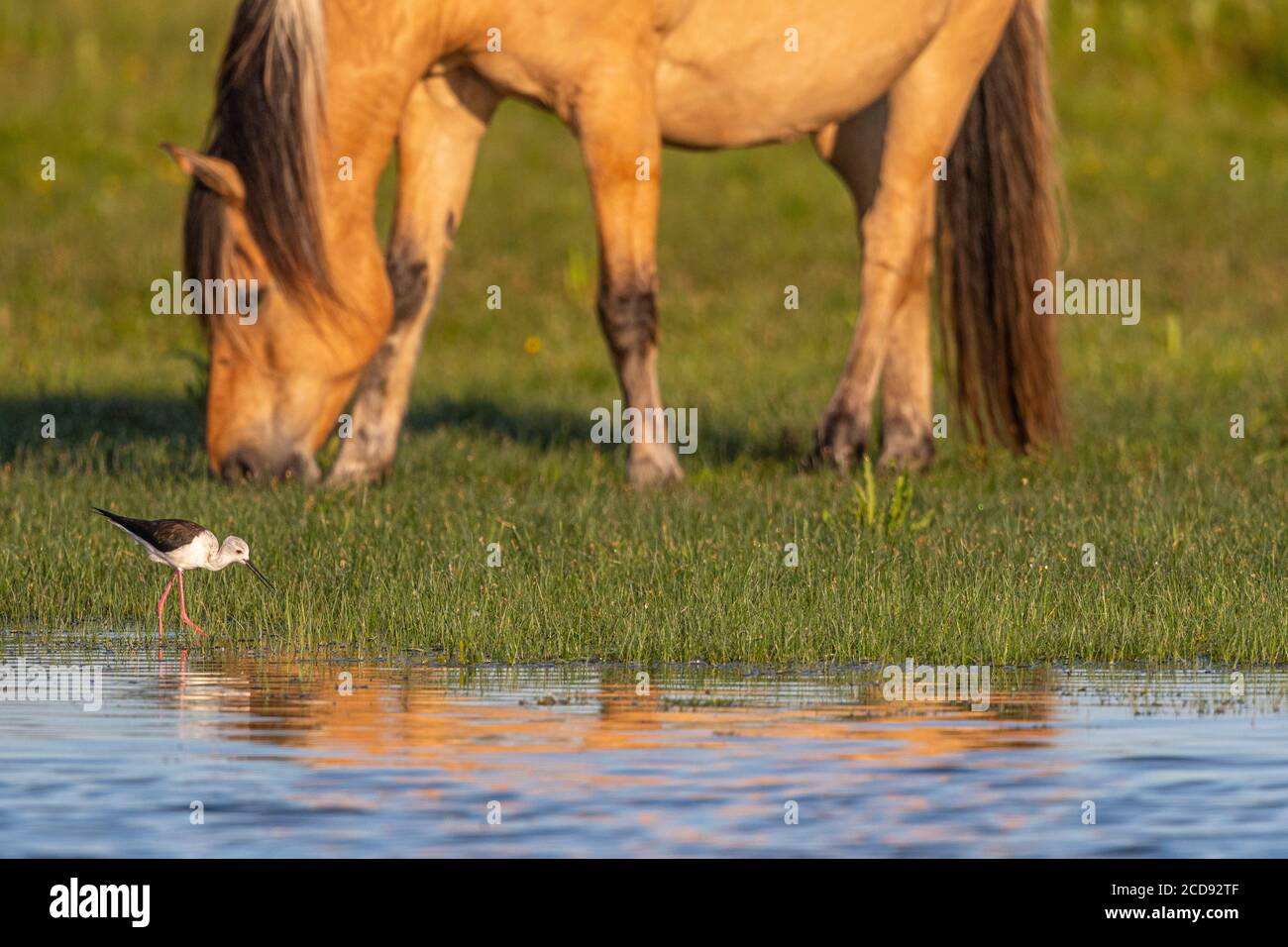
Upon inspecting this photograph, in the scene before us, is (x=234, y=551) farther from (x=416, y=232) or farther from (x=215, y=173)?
(x=416, y=232)

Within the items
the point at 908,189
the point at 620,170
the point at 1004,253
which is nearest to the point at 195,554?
the point at 620,170

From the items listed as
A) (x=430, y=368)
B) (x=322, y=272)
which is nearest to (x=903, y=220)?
(x=322, y=272)

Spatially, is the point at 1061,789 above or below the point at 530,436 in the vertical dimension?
below

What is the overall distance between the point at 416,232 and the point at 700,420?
11.8 ft

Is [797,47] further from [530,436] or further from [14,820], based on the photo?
[14,820]

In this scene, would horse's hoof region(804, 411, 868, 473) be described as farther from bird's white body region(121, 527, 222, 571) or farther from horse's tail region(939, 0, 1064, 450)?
bird's white body region(121, 527, 222, 571)

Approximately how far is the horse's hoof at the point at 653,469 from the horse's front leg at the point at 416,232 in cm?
109

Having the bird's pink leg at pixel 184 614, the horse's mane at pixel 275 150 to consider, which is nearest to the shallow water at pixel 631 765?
the bird's pink leg at pixel 184 614

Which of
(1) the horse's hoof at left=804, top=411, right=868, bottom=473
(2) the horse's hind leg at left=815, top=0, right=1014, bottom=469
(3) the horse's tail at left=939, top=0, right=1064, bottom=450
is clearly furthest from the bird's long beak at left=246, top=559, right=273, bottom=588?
(3) the horse's tail at left=939, top=0, right=1064, bottom=450

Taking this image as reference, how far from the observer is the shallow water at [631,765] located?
5344 millimetres

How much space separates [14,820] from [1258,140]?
21.1m

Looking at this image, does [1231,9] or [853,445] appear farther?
[1231,9]

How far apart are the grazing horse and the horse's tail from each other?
0.01 m
